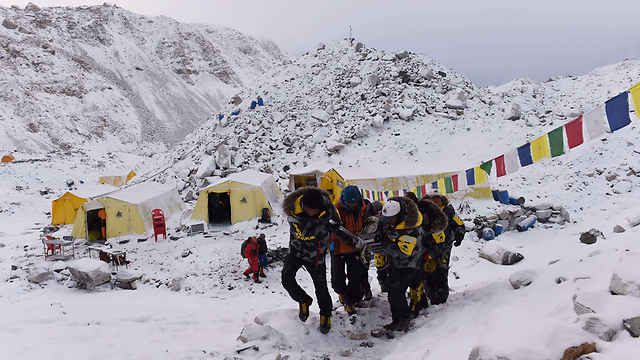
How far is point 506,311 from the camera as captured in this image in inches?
94.1

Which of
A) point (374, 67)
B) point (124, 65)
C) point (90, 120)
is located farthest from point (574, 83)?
point (124, 65)

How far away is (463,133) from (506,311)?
60.4 feet

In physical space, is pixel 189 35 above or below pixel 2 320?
above

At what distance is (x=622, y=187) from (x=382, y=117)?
12462 mm

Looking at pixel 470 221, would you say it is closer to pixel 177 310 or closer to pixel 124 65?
pixel 177 310

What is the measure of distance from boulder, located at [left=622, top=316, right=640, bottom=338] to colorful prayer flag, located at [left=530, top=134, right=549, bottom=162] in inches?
183

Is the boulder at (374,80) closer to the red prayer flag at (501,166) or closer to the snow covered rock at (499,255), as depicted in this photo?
the red prayer flag at (501,166)

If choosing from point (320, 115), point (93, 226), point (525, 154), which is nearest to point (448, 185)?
point (525, 154)

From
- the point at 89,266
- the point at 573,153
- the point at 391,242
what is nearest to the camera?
the point at 391,242

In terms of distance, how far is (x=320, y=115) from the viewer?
22.9 meters

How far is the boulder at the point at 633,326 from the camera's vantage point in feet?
7.01

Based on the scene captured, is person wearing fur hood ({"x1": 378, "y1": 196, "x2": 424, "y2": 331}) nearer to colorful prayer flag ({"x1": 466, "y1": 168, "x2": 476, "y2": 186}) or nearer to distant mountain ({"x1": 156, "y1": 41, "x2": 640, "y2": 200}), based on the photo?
colorful prayer flag ({"x1": 466, "y1": 168, "x2": 476, "y2": 186})

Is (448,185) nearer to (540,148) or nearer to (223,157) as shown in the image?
(540,148)

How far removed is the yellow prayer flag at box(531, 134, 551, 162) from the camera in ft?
19.8
